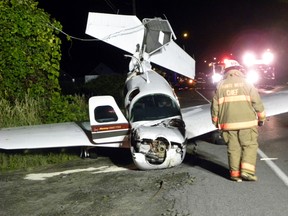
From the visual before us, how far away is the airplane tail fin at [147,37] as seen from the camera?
486 inches

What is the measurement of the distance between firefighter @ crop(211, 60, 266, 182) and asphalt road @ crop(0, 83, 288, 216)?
11.7 inches

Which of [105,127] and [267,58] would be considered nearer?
[105,127]

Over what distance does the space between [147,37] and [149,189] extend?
6771mm

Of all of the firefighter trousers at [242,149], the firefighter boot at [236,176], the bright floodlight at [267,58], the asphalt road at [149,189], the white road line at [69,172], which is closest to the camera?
the asphalt road at [149,189]

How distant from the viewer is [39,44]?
40.2 ft

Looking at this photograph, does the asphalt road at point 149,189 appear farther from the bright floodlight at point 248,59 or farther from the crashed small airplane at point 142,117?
the bright floodlight at point 248,59

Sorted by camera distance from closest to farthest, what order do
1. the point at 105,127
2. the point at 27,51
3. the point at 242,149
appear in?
the point at 242,149, the point at 105,127, the point at 27,51

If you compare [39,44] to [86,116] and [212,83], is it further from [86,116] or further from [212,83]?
[212,83]

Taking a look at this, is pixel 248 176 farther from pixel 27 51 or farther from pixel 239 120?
pixel 27 51

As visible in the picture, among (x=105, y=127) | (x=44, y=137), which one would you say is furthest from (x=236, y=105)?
(x=44, y=137)

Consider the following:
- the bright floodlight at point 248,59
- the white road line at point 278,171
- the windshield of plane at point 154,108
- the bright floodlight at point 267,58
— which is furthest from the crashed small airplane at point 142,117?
the bright floodlight at point 267,58

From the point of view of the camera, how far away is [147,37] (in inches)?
511

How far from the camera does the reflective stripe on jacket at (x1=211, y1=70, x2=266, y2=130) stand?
7023 mm

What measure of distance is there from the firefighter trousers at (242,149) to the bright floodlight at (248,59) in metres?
23.6
